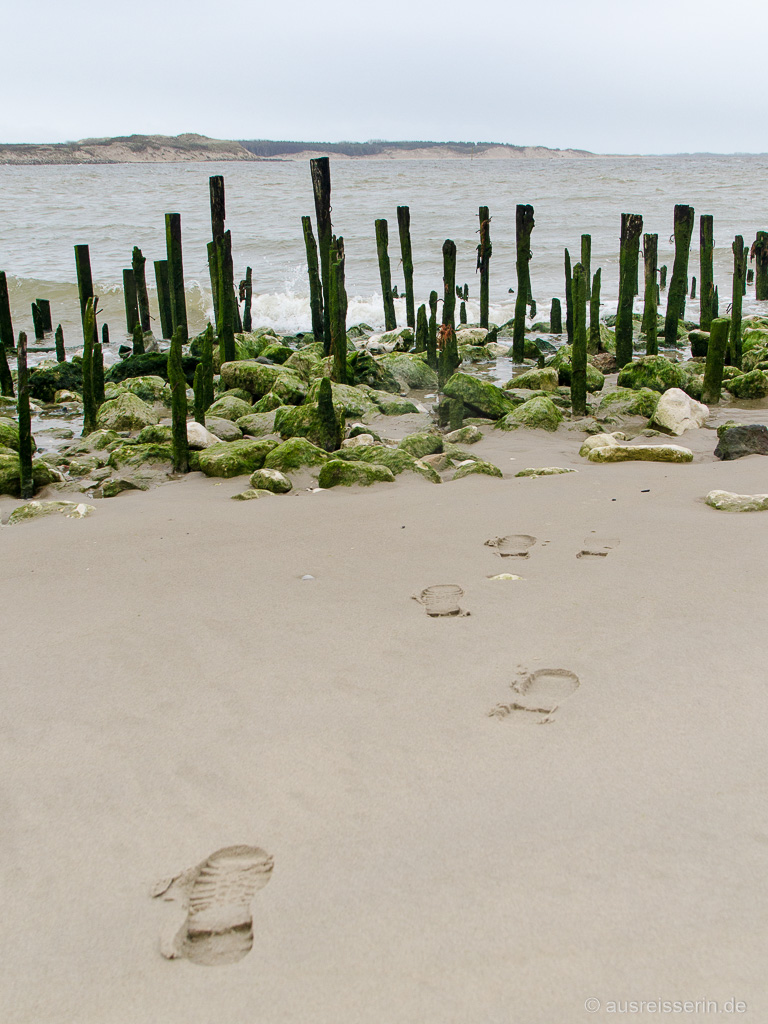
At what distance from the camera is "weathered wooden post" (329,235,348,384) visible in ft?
32.3

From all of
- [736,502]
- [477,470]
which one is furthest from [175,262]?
[736,502]

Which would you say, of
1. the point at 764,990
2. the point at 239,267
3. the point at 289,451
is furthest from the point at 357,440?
the point at 239,267

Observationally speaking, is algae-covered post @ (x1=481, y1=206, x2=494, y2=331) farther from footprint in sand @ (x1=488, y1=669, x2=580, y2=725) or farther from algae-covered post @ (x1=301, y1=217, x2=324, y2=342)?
footprint in sand @ (x1=488, y1=669, x2=580, y2=725)

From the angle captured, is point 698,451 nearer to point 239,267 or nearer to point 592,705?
point 592,705

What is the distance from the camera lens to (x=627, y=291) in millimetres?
12086

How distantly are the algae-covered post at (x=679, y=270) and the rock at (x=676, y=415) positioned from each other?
6329 millimetres

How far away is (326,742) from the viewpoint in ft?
8.13

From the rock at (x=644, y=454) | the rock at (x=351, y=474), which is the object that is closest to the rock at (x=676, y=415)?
the rock at (x=644, y=454)

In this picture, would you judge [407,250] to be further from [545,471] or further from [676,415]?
[545,471]

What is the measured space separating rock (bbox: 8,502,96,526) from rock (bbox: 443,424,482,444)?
12.2 ft

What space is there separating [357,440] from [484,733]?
17.2 feet

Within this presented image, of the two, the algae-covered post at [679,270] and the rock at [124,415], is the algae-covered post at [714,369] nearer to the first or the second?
the algae-covered post at [679,270]

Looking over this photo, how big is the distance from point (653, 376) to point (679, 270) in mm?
4856

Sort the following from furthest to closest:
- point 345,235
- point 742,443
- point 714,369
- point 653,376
→ point 345,235, point 653,376, point 714,369, point 742,443
